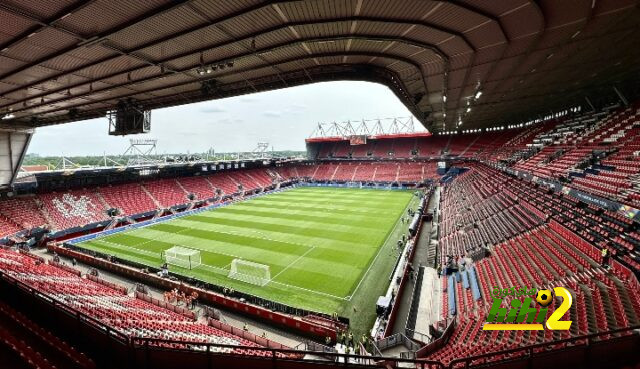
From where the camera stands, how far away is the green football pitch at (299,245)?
1861 centimetres

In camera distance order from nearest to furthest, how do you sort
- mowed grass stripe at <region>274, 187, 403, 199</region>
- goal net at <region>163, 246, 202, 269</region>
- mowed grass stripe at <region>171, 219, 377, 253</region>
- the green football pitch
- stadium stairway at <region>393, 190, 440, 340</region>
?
stadium stairway at <region>393, 190, 440, 340</region> → the green football pitch → goal net at <region>163, 246, 202, 269</region> → mowed grass stripe at <region>171, 219, 377, 253</region> → mowed grass stripe at <region>274, 187, 403, 199</region>

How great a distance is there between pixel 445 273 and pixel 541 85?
43.3ft

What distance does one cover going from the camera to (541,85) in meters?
20.2

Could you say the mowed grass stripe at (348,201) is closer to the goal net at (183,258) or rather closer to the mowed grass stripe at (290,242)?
the mowed grass stripe at (290,242)

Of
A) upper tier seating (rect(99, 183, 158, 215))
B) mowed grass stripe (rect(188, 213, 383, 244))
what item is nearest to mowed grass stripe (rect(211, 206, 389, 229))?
mowed grass stripe (rect(188, 213, 383, 244))

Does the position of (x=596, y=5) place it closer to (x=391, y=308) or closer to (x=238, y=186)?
(x=391, y=308)

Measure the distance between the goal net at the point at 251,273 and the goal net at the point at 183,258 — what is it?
3.53m

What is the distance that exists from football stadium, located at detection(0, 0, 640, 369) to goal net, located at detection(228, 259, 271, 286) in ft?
0.62

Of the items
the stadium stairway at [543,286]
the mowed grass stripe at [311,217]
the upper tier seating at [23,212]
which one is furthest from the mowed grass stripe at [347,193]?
the stadium stairway at [543,286]

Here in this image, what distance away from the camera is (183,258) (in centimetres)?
2347

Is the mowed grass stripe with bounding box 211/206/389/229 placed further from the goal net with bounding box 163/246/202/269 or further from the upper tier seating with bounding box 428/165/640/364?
the goal net with bounding box 163/246/202/269

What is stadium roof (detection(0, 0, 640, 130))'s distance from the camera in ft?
27.7

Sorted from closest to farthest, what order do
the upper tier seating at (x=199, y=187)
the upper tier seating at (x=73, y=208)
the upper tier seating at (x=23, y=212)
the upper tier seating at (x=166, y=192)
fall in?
the upper tier seating at (x=23, y=212) → the upper tier seating at (x=73, y=208) → the upper tier seating at (x=166, y=192) → the upper tier seating at (x=199, y=187)

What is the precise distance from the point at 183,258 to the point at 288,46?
18068 millimetres
